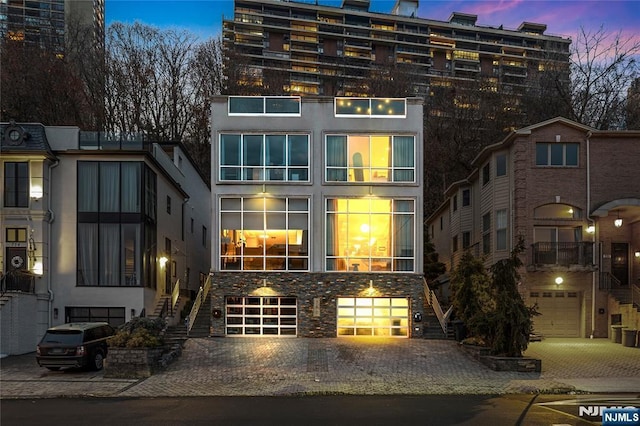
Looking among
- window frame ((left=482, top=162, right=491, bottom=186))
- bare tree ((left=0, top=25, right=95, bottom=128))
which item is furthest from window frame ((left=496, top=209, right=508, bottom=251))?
bare tree ((left=0, top=25, right=95, bottom=128))

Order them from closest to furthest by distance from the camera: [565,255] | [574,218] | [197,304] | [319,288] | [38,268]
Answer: [38,268] → [319,288] → [565,255] → [197,304] → [574,218]

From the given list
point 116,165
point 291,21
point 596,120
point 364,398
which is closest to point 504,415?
point 364,398

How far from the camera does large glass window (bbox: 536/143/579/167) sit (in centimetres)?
2756

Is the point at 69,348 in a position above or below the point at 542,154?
below

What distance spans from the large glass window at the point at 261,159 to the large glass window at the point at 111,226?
382cm

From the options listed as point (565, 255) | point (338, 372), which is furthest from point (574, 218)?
point (338, 372)

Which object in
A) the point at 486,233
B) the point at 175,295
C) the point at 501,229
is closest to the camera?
the point at 501,229

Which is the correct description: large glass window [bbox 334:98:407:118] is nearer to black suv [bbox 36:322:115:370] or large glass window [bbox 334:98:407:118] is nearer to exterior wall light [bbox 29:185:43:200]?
exterior wall light [bbox 29:185:43:200]

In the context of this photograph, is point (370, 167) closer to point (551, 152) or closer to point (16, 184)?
point (551, 152)

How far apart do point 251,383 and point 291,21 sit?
90729mm

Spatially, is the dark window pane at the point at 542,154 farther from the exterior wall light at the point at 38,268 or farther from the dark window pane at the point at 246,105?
the exterior wall light at the point at 38,268

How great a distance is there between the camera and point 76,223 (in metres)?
26.2

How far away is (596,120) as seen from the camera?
43.4m

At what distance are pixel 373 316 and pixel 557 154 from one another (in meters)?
11.1
